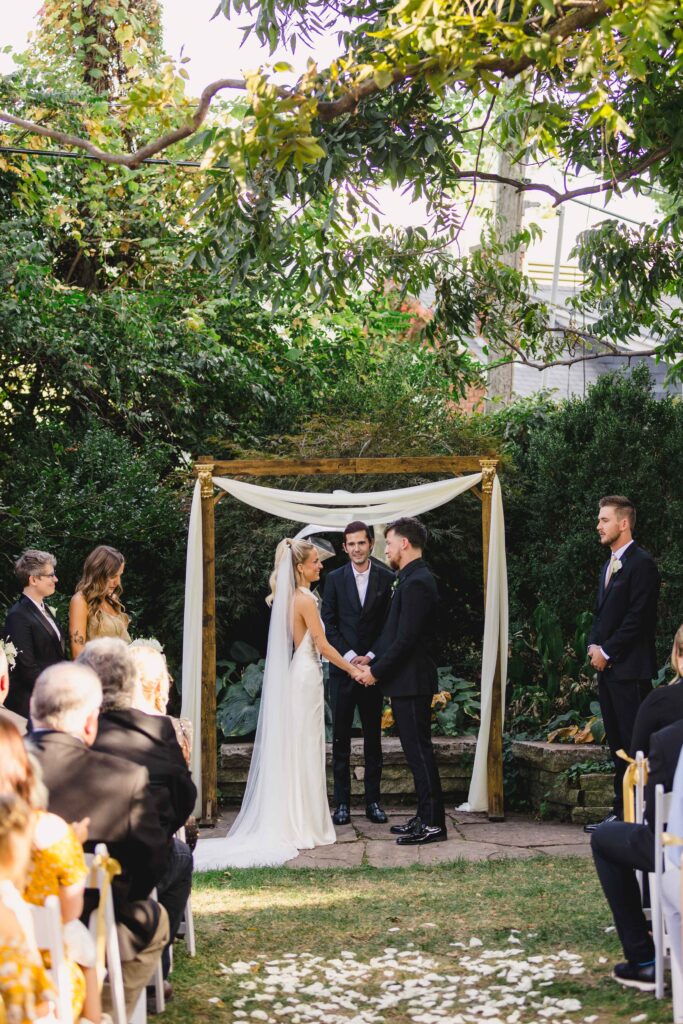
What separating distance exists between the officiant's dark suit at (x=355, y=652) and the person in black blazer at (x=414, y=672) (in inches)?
16.1

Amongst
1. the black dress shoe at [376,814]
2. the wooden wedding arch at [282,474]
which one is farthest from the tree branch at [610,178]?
the black dress shoe at [376,814]

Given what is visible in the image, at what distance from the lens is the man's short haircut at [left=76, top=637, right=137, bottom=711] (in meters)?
3.66

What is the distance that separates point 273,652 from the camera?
7.39 meters

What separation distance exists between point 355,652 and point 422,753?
3.28 ft

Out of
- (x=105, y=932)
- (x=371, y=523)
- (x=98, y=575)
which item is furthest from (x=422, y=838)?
(x=105, y=932)

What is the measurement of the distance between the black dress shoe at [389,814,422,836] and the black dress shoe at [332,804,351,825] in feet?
1.07

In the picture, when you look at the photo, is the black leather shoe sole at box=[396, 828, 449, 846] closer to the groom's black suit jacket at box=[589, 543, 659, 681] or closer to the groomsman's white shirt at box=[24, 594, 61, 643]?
the groom's black suit jacket at box=[589, 543, 659, 681]

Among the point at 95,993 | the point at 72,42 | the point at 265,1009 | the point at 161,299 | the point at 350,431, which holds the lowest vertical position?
the point at 265,1009

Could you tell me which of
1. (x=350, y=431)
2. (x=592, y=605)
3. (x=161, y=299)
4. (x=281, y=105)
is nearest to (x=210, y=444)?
(x=161, y=299)

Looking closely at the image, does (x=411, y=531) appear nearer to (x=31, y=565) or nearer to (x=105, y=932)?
(x=31, y=565)

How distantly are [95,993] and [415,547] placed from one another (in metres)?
4.43

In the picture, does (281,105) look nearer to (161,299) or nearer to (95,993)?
(95,993)

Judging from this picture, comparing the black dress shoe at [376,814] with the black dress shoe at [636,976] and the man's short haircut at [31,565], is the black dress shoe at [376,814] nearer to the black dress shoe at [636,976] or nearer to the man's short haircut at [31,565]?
the man's short haircut at [31,565]

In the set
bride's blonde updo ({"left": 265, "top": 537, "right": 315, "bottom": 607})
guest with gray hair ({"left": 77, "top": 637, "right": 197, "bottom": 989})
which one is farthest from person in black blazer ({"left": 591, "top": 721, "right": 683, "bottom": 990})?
bride's blonde updo ({"left": 265, "top": 537, "right": 315, "bottom": 607})
